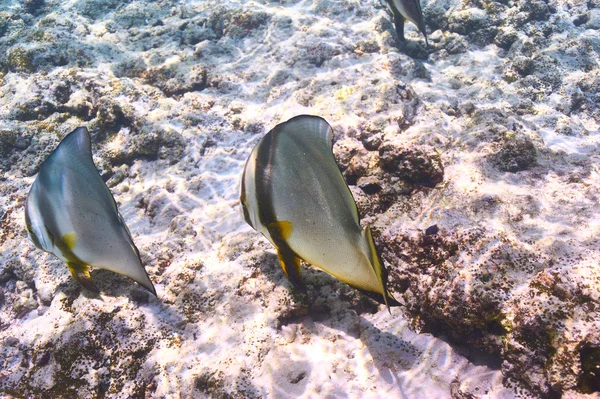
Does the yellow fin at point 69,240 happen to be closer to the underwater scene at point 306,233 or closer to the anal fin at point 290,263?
the underwater scene at point 306,233

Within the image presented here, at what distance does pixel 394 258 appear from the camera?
2.56 meters

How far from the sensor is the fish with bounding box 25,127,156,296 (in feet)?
6.54

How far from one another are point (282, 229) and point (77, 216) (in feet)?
4.25

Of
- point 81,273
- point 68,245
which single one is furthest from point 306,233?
point 81,273

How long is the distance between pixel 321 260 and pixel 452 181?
1.82 metres

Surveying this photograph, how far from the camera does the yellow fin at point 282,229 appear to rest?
1.58 meters

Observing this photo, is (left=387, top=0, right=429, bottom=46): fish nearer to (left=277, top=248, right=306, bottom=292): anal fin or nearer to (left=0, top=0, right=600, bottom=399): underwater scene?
(left=0, top=0, right=600, bottom=399): underwater scene

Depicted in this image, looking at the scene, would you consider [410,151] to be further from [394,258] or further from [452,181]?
[394,258]

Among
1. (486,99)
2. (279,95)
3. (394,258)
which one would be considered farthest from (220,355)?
(486,99)

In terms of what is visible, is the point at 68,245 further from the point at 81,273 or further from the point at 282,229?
the point at 282,229

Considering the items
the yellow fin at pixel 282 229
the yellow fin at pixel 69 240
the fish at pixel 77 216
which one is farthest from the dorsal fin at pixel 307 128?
the yellow fin at pixel 69 240

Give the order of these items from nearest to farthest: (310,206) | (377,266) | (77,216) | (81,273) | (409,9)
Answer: (377,266), (310,206), (77,216), (81,273), (409,9)

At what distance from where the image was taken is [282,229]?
1.60 meters

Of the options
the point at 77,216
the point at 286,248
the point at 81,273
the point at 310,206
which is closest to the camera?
the point at 310,206
